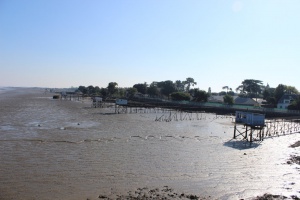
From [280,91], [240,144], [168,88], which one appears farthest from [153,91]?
[240,144]

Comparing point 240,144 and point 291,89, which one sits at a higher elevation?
point 291,89

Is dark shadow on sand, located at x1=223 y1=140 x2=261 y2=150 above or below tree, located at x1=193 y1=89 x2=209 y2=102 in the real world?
below

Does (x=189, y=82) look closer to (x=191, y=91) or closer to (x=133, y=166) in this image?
(x=191, y=91)

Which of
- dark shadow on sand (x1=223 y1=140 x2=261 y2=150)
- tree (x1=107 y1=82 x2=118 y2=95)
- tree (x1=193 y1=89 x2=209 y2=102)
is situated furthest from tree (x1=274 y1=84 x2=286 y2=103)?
tree (x1=107 y1=82 x2=118 y2=95)

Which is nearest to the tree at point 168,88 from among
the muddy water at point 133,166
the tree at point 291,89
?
the tree at point 291,89

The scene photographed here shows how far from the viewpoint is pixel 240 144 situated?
112ft

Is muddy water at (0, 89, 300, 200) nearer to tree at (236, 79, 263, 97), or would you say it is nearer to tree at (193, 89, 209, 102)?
tree at (193, 89, 209, 102)

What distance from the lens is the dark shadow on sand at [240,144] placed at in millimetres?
32375

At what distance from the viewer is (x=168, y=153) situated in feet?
89.2

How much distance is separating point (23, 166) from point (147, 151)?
11.3 metres

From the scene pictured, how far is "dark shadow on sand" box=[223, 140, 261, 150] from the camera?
32375mm

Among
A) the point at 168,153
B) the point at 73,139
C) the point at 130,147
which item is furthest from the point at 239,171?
the point at 73,139

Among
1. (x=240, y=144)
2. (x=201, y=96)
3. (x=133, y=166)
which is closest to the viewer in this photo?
(x=133, y=166)

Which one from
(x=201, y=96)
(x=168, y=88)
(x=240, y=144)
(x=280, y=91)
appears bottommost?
(x=240, y=144)
